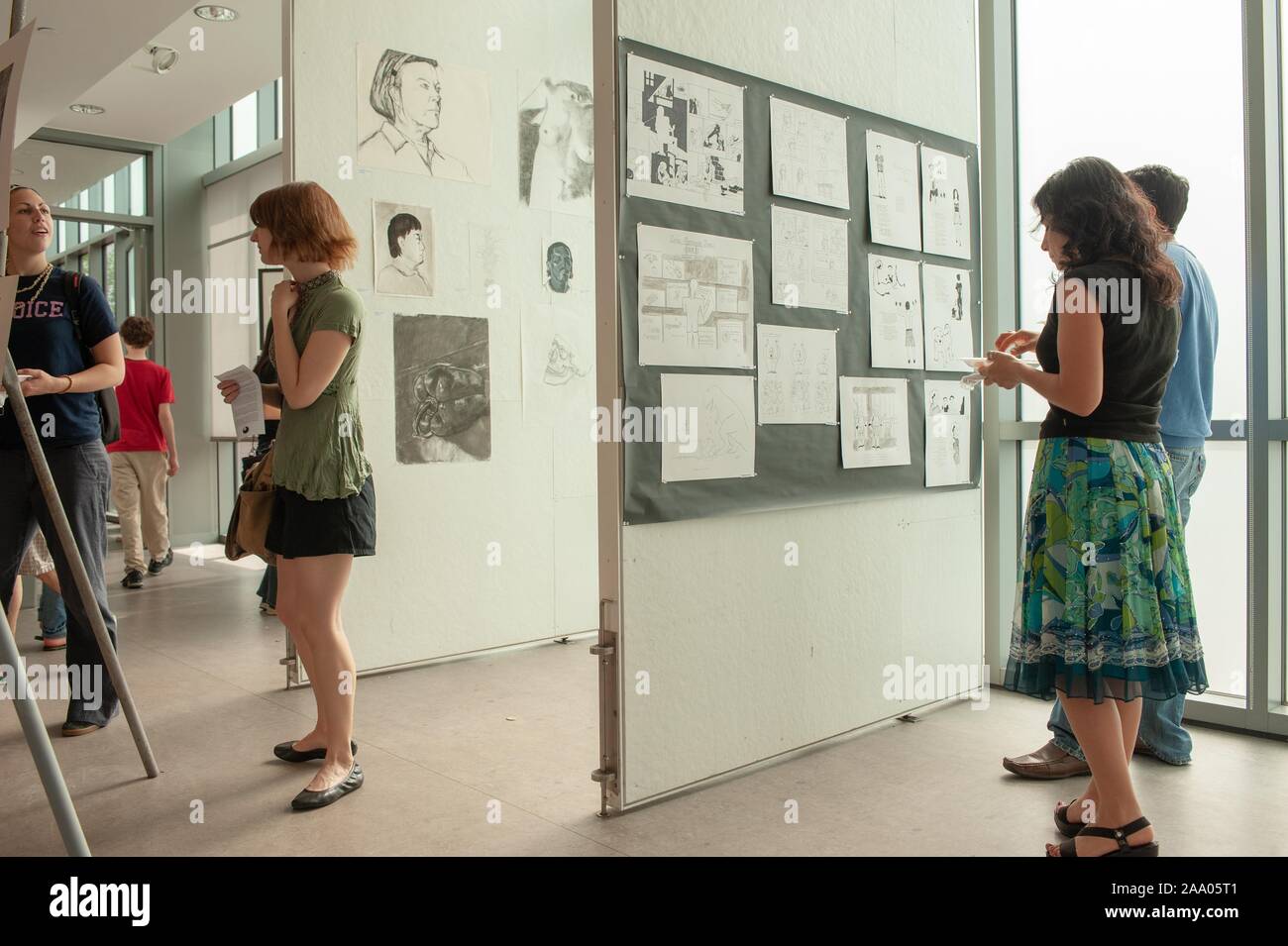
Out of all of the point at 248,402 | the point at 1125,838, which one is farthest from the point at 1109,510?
the point at 248,402

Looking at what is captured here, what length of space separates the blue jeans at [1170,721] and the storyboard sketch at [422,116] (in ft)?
10.3

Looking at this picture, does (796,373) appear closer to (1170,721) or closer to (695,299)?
(695,299)

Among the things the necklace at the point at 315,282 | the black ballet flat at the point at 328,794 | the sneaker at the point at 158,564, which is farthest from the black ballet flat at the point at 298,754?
the sneaker at the point at 158,564

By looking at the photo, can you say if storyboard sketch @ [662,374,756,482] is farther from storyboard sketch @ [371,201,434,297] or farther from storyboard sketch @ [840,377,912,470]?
storyboard sketch @ [371,201,434,297]

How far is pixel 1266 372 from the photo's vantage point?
3.50 metres

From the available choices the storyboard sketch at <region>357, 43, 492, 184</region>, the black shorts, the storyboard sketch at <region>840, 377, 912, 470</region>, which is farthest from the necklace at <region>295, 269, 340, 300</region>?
the storyboard sketch at <region>840, 377, 912, 470</region>

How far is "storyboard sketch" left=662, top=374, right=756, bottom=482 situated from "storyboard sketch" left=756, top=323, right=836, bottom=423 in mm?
90

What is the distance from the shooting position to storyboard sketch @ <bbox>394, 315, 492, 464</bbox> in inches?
173

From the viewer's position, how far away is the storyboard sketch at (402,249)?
4.32 meters

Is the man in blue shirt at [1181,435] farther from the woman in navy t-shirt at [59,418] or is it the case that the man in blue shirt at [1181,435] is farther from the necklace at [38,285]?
the necklace at [38,285]

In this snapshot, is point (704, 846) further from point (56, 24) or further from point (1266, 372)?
point (56, 24)

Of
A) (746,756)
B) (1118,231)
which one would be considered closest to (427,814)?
(746,756)

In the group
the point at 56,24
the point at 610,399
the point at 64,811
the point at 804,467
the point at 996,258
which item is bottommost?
the point at 64,811

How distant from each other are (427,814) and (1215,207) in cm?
340
